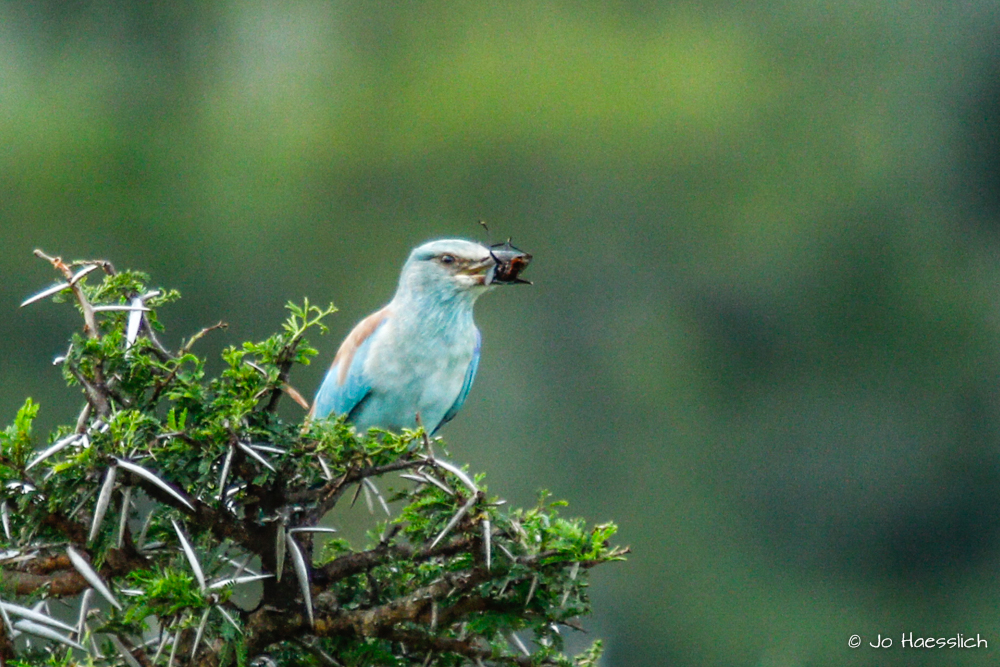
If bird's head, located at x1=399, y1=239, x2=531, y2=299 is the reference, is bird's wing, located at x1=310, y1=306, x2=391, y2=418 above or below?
below

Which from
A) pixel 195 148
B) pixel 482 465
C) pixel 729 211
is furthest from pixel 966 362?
pixel 195 148

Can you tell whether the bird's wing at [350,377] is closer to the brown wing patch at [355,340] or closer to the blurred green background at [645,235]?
the brown wing patch at [355,340]

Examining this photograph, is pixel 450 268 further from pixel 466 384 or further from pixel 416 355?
pixel 466 384

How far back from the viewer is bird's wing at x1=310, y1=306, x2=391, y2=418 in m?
2.98

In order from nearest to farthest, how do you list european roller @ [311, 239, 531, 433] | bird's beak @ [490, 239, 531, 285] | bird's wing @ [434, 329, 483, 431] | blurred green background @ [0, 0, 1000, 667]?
bird's beak @ [490, 239, 531, 285], european roller @ [311, 239, 531, 433], bird's wing @ [434, 329, 483, 431], blurred green background @ [0, 0, 1000, 667]

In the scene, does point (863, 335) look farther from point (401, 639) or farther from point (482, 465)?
point (401, 639)

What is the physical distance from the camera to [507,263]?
2.62m

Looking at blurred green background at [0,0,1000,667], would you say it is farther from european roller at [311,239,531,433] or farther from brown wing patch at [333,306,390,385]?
european roller at [311,239,531,433]

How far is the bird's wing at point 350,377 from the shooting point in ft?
9.78

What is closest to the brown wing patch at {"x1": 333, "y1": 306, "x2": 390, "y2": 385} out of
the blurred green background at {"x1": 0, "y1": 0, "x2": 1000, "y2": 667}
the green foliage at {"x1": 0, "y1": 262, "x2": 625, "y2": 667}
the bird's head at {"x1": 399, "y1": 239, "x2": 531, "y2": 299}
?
the bird's head at {"x1": 399, "y1": 239, "x2": 531, "y2": 299}

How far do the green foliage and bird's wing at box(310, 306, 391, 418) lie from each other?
111cm

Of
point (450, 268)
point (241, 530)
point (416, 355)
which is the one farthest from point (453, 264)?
point (241, 530)

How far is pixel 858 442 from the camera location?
1077 cm

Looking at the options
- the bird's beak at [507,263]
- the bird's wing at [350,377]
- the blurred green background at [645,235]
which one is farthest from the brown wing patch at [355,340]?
the blurred green background at [645,235]
